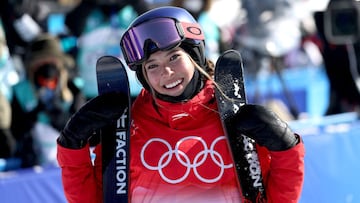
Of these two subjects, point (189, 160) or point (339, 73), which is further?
point (339, 73)

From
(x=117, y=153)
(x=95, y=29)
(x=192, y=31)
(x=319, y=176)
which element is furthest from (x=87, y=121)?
(x=95, y=29)

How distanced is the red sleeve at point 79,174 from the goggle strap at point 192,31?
58 cm

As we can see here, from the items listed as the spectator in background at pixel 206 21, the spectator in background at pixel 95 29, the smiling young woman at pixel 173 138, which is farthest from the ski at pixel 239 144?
the spectator in background at pixel 206 21

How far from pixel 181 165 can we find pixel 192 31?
1.70ft

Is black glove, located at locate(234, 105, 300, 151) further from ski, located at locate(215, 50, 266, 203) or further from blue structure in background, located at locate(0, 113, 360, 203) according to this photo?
blue structure in background, located at locate(0, 113, 360, 203)

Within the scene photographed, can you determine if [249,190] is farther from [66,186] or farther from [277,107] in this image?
[277,107]

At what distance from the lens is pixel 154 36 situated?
2.94 m

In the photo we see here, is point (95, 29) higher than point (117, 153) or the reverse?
the reverse

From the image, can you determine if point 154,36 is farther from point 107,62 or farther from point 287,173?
point 287,173

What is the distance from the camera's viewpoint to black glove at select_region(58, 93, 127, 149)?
2.86 meters

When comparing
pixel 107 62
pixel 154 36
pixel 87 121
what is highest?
pixel 154 36

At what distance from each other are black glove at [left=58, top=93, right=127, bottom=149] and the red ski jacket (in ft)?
0.12

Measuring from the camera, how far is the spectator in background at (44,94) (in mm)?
6082

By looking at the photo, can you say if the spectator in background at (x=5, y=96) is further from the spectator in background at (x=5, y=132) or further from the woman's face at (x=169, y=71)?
the woman's face at (x=169, y=71)
